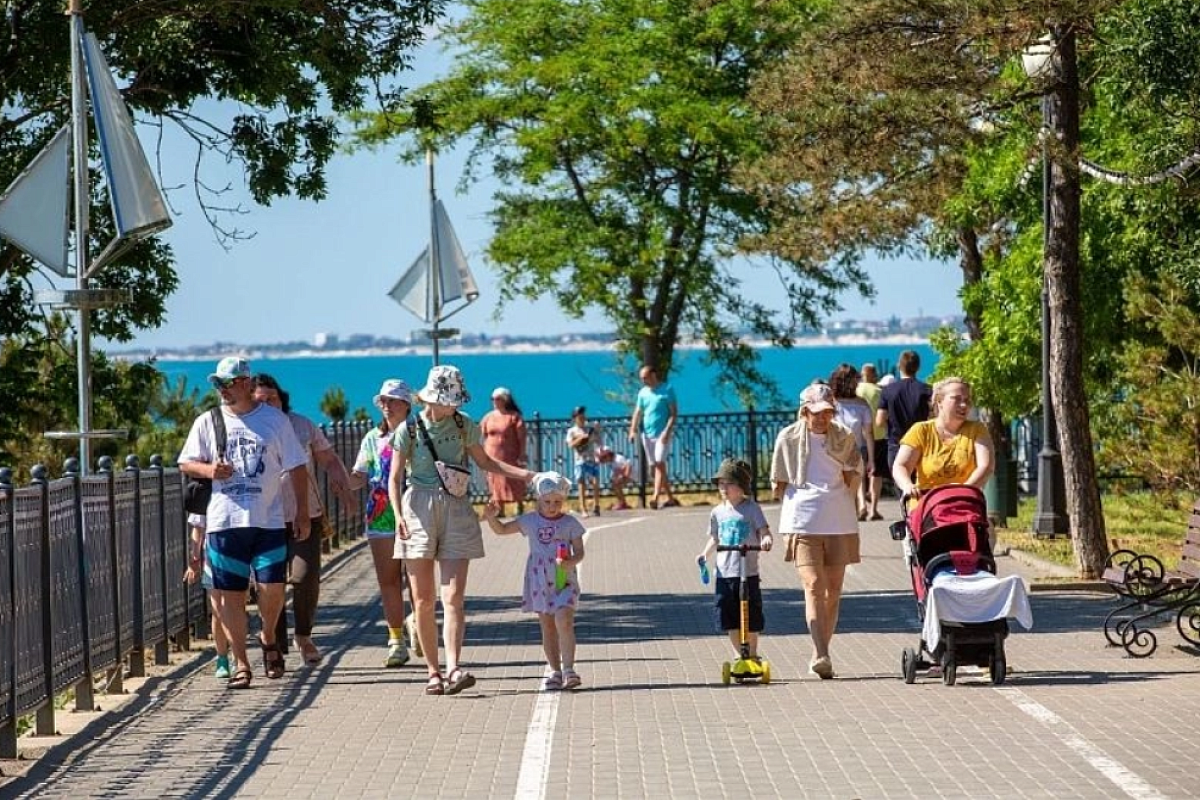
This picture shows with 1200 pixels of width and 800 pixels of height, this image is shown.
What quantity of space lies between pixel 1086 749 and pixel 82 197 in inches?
318

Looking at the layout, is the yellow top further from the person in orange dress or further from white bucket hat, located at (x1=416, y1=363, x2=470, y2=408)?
the person in orange dress

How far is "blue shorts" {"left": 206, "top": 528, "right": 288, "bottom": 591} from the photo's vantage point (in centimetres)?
1414

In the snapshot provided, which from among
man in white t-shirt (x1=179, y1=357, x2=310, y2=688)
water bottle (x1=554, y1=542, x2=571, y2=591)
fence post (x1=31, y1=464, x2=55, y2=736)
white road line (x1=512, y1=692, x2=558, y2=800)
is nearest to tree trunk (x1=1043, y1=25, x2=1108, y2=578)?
water bottle (x1=554, y1=542, x2=571, y2=591)

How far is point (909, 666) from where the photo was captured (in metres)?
13.7

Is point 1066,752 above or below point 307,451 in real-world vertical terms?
below

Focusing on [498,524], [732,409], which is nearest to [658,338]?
[732,409]

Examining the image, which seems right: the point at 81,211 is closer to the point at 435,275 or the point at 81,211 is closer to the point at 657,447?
the point at 435,275

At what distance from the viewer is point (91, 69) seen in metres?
16.3

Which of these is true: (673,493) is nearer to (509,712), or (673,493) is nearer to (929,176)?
(929,176)

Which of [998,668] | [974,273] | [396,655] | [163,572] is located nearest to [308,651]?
[396,655]

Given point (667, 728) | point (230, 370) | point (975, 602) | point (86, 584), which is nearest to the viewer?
point (667, 728)

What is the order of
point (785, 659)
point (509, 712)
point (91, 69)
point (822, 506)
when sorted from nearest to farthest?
point (509, 712), point (822, 506), point (785, 659), point (91, 69)

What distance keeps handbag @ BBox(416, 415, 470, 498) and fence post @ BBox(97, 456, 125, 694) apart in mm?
1892

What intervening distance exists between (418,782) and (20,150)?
36.1ft
